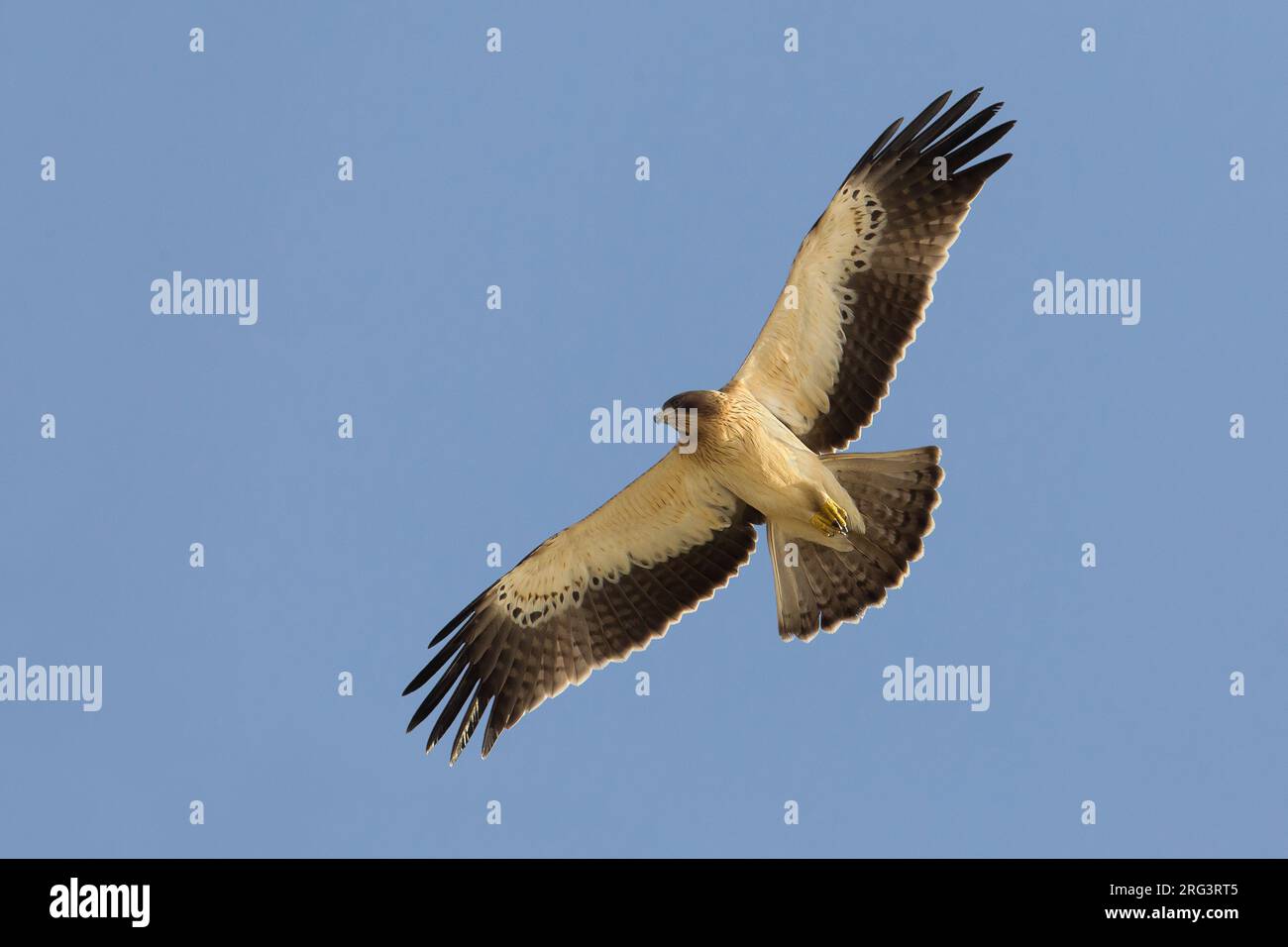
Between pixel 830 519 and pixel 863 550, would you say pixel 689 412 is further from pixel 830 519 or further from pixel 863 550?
pixel 863 550

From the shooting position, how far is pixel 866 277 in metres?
14.0

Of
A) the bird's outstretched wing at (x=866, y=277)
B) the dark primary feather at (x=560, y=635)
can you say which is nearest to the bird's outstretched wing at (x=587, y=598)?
the dark primary feather at (x=560, y=635)

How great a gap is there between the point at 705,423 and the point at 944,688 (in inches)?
147

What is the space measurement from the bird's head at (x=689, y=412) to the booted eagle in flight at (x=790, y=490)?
11 millimetres

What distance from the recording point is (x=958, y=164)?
14156mm

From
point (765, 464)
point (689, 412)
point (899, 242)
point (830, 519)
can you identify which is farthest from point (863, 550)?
point (899, 242)

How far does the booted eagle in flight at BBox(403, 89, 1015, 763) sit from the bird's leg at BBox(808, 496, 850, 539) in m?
0.01

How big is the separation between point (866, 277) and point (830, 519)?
191 cm

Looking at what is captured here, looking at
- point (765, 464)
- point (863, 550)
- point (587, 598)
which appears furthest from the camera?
point (587, 598)

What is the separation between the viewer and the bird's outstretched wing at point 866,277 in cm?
1404

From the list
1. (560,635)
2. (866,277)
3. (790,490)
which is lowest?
(560,635)
